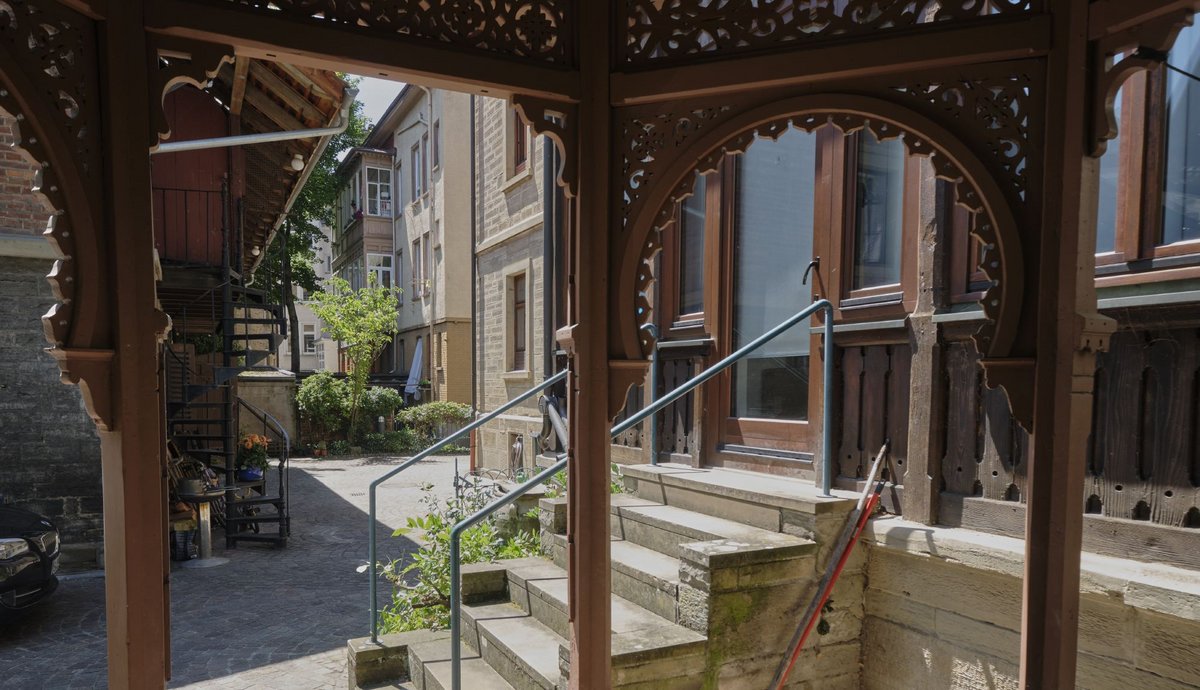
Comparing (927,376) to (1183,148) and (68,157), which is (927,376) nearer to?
(1183,148)

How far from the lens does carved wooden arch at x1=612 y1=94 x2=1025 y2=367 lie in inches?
88.7

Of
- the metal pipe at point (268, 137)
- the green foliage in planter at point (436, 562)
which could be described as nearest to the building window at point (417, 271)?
the metal pipe at point (268, 137)

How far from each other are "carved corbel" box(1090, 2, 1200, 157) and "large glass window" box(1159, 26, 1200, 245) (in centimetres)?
113

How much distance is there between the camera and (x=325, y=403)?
2016 cm

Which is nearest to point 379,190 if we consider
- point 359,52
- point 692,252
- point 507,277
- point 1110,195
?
point 507,277

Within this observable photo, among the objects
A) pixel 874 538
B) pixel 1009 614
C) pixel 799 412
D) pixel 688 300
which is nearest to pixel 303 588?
pixel 688 300

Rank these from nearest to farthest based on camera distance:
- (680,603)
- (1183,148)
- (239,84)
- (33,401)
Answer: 1. (1183,148)
2. (680,603)
3. (33,401)
4. (239,84)

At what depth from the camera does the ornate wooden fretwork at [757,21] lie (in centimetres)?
229

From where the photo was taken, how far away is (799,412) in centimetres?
500

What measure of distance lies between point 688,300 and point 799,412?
1572 mm

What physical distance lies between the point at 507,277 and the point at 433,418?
10512mm

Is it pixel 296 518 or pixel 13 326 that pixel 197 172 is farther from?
pixel 296 518

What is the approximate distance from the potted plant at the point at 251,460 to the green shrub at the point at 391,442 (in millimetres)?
9150

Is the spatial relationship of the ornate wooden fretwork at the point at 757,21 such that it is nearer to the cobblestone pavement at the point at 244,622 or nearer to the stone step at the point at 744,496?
the stone step at the point at 744,496
